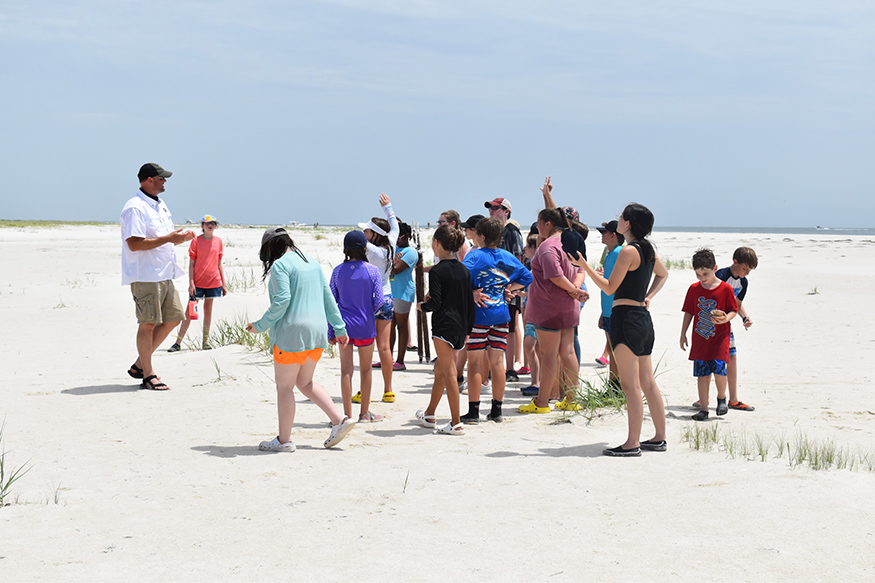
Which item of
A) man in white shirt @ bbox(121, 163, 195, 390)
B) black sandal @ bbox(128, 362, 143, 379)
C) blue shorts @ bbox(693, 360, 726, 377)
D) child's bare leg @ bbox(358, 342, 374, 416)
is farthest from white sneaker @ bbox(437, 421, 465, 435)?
black sandal @ bbox(128, 362, 143, 379)

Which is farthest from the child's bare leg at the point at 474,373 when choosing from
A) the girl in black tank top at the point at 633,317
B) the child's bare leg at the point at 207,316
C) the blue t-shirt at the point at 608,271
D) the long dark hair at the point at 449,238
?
the child's bare leg at the point at 207,316

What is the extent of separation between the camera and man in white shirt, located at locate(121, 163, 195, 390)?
283 inches

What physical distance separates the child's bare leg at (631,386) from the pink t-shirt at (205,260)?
6.73 metres

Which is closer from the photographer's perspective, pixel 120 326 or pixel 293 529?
pixel 293 529

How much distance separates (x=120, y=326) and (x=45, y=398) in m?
5.22

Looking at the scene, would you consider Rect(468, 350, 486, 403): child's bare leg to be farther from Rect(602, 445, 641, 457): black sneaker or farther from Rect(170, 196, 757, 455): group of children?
Rect(602, 445, 641, 457): black sneaker

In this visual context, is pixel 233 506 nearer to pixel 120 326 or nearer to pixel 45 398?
pixel 45 398

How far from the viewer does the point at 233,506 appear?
4242 millimetres

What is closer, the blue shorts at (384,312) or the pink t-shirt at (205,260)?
the blue shorts at (384,312)

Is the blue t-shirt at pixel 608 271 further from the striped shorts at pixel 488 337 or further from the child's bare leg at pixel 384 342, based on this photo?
the child's bare leg at pixel 384 342

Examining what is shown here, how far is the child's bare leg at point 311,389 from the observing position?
212 inches

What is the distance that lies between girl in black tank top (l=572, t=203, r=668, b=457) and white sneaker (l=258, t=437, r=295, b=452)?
248 centimetres

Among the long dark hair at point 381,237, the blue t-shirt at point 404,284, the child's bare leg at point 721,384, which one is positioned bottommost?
the child's bare leg at point 721,384

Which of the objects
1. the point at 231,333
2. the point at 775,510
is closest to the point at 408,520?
the point at 775,510
